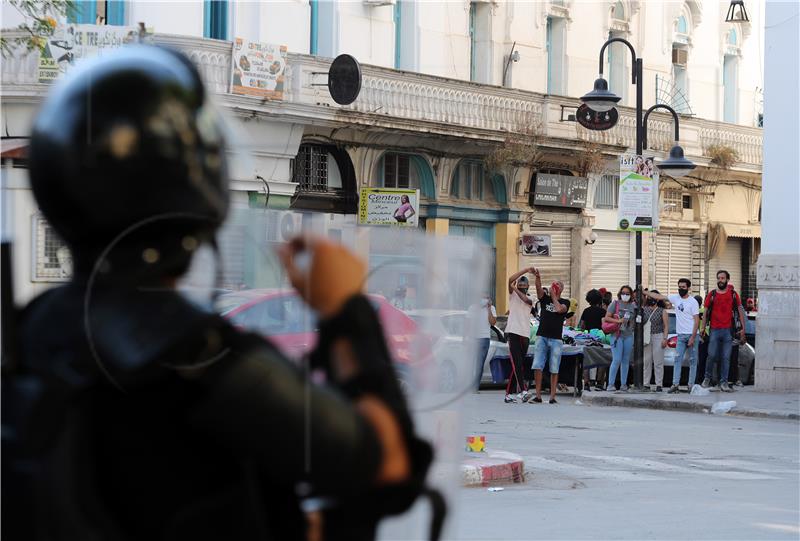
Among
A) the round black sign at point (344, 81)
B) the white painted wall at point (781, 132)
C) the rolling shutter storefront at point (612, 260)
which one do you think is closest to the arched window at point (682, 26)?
the rolling shutter storefront at point (612, 260)

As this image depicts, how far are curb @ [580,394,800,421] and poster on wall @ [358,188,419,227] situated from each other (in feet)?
29.2

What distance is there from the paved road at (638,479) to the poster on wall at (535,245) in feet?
53.0

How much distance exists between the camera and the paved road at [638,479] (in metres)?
8.78

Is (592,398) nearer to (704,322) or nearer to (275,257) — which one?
(704,322)

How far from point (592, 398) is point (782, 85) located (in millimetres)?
5616

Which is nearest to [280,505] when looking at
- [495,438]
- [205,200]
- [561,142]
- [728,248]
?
[205,200]

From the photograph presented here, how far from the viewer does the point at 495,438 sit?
14.6 metres

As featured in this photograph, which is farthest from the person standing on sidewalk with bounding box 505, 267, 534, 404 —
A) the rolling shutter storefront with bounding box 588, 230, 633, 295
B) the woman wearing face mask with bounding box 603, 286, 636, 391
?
the rolling shutter storefront with bounding box 588, 230, 633, 295

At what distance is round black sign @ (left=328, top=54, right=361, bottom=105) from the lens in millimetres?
27578

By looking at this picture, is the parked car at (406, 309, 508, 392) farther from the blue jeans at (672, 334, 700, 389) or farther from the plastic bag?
the blue jeans at (672, 334, 700, 389)

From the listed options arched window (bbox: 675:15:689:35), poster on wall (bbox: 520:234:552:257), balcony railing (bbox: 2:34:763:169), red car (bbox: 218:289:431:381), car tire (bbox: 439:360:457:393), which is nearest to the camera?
red car (bbox: 218:289:431:381)

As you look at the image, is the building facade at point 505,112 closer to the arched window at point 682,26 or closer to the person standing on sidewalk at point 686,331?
the arched window at point 682,26

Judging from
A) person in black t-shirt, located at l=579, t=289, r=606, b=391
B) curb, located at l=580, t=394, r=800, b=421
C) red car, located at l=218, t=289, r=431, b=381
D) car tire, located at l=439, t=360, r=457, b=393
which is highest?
red car, located at l=218, t=289, r=431, b=381

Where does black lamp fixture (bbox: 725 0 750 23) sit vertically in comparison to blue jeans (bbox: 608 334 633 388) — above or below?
above
